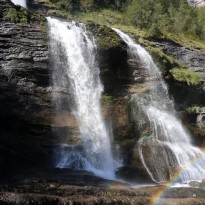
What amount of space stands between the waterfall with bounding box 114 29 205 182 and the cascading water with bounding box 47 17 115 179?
2.84 meters

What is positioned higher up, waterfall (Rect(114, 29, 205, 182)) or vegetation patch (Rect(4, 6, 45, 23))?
vegetation patch (Rect(4, 6, 45, 23))

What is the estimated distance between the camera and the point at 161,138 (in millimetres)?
27047

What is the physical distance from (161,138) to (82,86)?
23.7ft

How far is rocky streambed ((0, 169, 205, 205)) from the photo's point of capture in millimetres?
13812

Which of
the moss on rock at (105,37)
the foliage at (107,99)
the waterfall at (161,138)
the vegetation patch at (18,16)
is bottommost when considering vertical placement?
the waterfall at (161,138)

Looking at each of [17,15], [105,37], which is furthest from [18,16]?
[105,37]

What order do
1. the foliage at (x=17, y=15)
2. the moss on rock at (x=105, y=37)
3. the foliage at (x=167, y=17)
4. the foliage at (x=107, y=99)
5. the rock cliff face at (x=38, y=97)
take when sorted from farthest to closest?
the foliage at (x=167, y=17) → the moss on rock at (x=105, y=37) → the foliage at (x=107, y=99) → the foliage at (x=17, y=15) → the rock cliff face at (x=38, y=97)

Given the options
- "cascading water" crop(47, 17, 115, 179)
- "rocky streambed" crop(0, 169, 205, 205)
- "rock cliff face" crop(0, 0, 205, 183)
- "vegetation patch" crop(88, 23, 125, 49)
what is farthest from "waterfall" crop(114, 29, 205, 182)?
"rocky streambed" crop(0, 169, 205, 205)

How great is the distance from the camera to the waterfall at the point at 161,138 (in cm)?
2391

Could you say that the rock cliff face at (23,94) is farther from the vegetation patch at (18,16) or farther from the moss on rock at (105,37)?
the moss on rock at (105,37)

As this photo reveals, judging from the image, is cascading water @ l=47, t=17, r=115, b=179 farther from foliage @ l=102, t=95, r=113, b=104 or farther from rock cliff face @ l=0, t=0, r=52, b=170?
rock cliff face @ l=0, t=0, r=52, b=170

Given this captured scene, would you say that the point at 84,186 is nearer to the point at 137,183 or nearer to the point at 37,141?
the point at 137,183

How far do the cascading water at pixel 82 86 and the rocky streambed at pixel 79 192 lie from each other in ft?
14.1

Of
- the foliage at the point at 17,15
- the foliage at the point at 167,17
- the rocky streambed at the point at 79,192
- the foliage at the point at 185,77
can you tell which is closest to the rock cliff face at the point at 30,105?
the foliage at the point at 17,15
